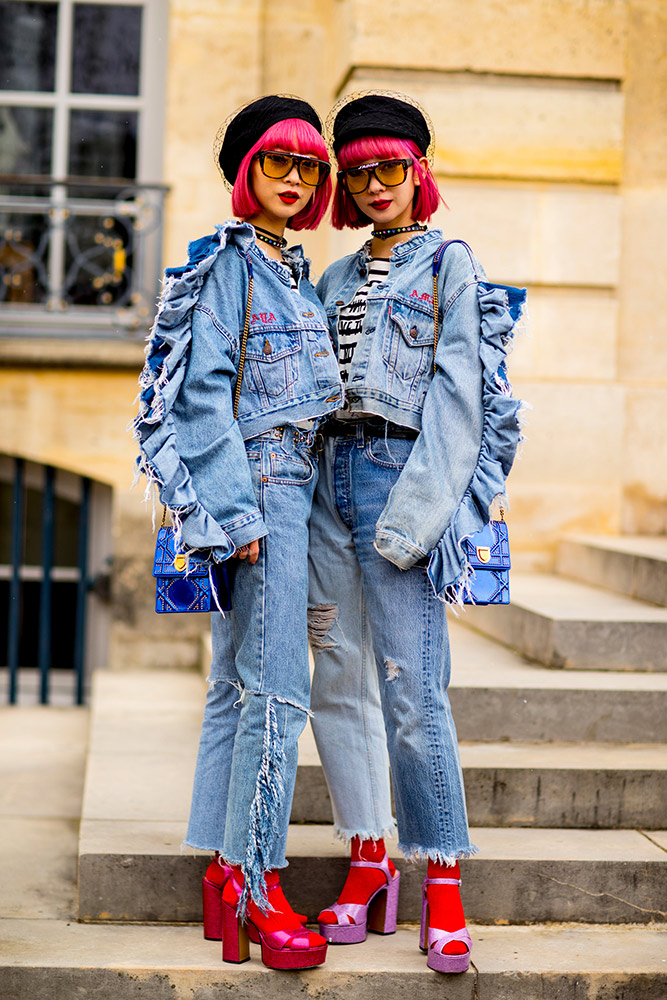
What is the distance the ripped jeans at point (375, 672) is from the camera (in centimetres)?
276

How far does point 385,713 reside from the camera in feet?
9.30

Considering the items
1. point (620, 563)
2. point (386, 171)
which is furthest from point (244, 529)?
point (620, 563)

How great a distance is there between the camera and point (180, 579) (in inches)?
107

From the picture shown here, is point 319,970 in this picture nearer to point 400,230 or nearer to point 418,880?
point 418,880

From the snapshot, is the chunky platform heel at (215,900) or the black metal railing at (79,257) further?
the black metal railing at (79,257)

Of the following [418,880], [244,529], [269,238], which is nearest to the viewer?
[244,529]

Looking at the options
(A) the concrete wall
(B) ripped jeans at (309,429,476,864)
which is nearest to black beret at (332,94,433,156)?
(B) ripped jeans at (309,429,476,864)

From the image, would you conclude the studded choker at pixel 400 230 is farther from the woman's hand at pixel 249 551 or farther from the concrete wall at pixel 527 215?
the concrete wall at pixel 527 215

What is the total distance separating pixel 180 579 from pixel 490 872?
1224 mm

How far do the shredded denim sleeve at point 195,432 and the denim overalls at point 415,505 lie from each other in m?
0.30

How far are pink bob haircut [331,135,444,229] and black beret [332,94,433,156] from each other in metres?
0.02

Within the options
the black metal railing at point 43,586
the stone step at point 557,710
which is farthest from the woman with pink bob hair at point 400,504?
the black metal railing at point 43,586

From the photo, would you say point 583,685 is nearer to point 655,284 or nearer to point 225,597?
point 225,597

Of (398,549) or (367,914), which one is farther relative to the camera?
(367,914)
